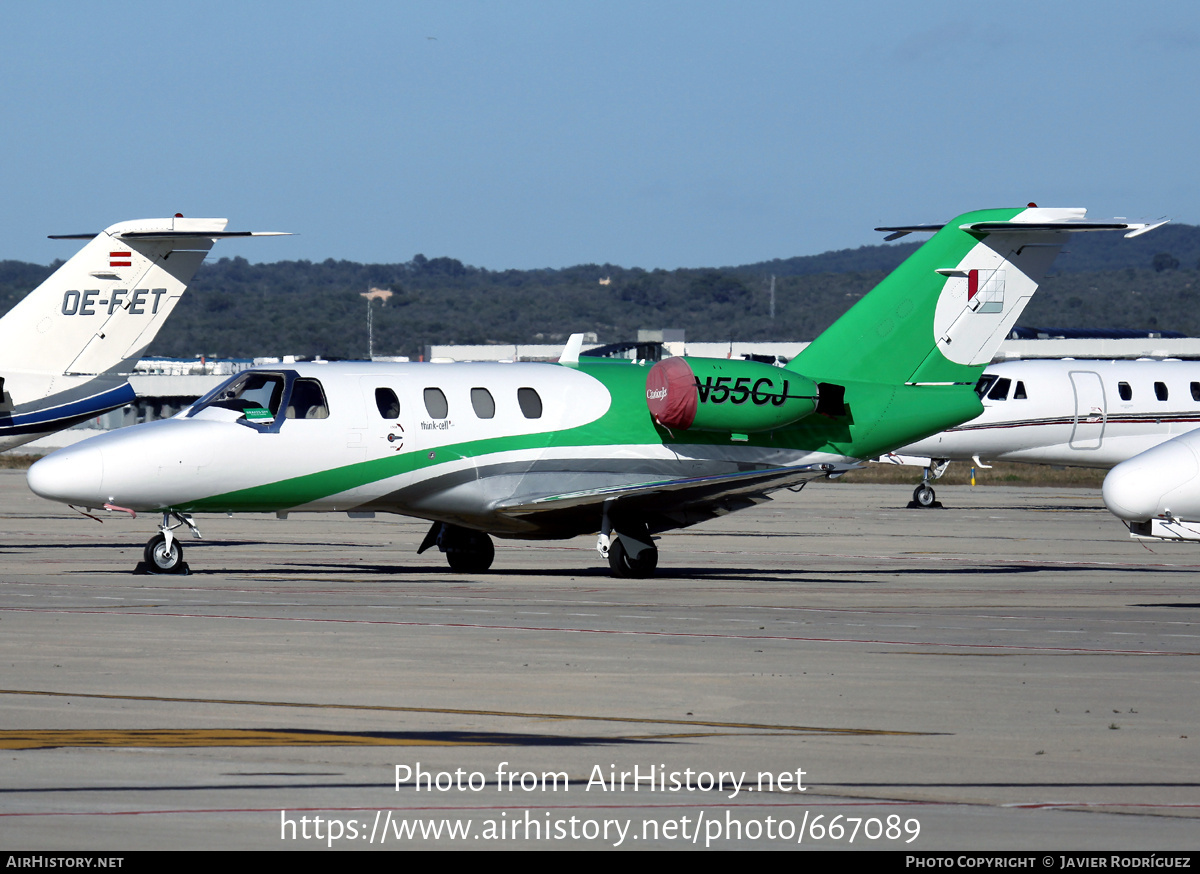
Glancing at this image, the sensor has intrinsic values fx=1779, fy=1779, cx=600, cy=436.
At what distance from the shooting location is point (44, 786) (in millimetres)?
9711

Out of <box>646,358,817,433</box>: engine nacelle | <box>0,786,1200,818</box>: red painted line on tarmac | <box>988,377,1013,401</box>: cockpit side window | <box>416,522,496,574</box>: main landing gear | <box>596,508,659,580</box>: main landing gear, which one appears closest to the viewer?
<box>0,786,1200,818</box>: red painted line on tarmac

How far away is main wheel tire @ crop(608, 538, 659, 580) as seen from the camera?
25969mm

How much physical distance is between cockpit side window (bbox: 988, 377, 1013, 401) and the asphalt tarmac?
61.6 feet

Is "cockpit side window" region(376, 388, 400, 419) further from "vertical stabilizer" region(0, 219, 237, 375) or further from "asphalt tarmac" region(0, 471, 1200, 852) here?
"vertical stabilizer" region(0, 219, 237, 375)

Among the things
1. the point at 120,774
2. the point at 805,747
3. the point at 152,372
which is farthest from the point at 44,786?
the point at 152,372

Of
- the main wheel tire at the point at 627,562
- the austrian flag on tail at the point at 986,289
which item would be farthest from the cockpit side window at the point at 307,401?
the austrian flag on tail at the point at 986,289

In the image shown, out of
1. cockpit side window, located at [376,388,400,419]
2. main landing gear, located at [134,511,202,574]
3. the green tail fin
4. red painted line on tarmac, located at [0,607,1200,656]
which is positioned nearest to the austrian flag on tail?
the green tail fin

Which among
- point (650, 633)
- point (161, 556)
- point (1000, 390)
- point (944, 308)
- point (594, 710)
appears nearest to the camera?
point (594, 710)

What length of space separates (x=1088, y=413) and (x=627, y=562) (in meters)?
23.3

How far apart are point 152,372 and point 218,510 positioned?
3656 inches

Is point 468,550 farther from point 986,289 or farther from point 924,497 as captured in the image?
point 924,497

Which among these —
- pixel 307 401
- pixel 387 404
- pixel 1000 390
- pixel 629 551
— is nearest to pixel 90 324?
pixel 307 401

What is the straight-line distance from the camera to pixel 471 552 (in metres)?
27.3
